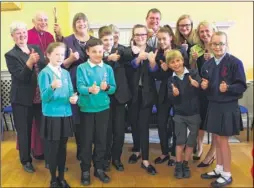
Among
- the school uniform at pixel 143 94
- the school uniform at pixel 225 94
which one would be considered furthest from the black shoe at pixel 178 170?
the school uniform at pixel 225 94

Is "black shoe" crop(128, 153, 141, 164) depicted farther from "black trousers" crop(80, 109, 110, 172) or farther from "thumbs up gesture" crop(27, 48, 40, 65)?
"thumbs up gesture" crop(27, 48, 40, 65)

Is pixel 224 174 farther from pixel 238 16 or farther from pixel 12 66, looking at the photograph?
pixel 238 16

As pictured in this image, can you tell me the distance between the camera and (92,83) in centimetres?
206

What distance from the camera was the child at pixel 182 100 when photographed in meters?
2.18

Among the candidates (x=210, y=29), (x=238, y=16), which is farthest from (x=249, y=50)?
(x=210, y=29)

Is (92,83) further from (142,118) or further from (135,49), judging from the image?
(142,118)

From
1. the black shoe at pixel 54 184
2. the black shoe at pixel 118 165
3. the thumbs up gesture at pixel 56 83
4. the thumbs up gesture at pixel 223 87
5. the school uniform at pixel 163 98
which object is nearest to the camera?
the thumbs up gesture at pixel 56 83

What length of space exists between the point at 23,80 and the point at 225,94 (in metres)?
1.45

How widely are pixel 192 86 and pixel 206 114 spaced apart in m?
0.23

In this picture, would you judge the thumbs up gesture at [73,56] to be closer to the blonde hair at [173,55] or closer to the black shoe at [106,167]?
the blonde hair at [173,55]

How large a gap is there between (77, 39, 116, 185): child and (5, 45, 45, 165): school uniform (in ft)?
1.51

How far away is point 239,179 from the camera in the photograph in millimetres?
2283

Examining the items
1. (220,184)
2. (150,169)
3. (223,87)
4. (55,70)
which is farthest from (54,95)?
(220,184)

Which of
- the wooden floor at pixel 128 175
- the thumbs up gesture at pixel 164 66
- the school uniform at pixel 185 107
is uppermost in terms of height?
the thumbs up gesture at pixel 164 66
